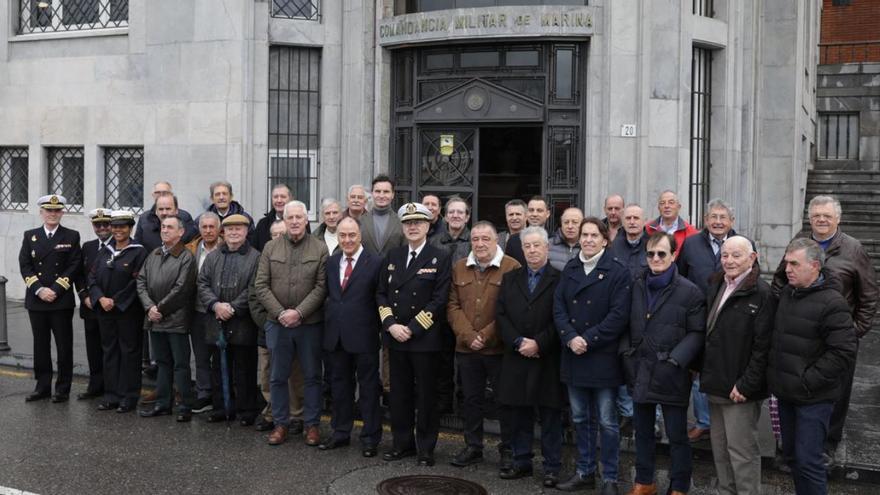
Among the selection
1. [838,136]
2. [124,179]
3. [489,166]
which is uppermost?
[838,136]

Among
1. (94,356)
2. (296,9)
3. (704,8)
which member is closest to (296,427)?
(94,356)

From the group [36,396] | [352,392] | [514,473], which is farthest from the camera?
[36,396]

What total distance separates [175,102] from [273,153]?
68.5 inches

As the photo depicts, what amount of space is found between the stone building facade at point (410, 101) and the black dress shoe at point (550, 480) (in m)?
6.41

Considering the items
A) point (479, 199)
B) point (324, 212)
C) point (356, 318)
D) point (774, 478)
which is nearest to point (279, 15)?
point (479, 199)

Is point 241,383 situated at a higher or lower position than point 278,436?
higher

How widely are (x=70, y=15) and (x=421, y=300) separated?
11.4m

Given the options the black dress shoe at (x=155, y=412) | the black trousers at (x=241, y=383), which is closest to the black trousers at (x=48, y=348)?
the black dress shoe at (x=155, y=412)

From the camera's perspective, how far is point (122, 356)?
9383mm

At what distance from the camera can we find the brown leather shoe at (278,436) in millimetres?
8188

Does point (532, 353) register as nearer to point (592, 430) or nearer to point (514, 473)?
point (592, 430)

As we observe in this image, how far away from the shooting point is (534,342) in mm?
7156

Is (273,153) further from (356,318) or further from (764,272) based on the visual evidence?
(764,272)

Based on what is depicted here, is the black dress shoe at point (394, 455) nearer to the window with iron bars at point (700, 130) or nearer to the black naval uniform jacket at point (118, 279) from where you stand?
the black naval uniform jacket at point (118, 279)
